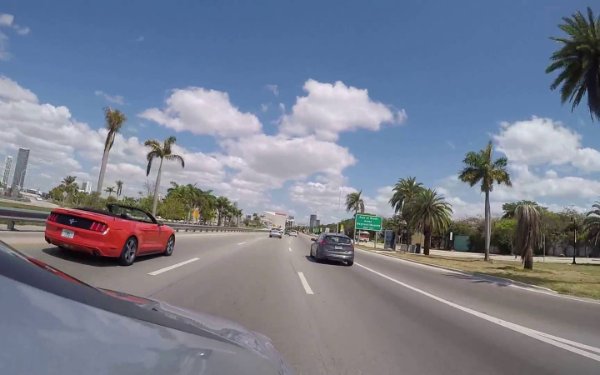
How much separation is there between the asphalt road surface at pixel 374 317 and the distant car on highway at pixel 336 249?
6.44 m

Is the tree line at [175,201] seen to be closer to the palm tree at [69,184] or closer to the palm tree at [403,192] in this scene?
the palm tree at [69,184]

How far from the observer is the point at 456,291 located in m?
13.9

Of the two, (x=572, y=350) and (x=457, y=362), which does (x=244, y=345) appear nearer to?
(x=457, y=362)

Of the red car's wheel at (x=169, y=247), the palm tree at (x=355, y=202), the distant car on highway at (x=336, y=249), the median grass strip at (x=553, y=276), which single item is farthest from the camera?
the palm tree at (x=355, y=202)

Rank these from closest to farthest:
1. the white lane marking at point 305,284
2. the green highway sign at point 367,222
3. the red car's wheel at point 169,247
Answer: the white lane marking at point 305,284
the red car's wheel at point 169,247
the green highway sign at point 367,222

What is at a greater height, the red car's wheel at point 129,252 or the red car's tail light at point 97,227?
the red car's tail light at point 97,227

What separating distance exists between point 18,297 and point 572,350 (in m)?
7.41

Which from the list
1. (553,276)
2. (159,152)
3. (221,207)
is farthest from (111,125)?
(221,207)

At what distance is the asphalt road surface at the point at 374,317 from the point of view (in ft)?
18.0

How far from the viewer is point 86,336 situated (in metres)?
1.69

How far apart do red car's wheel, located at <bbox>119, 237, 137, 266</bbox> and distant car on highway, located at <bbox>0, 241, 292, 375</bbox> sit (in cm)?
940

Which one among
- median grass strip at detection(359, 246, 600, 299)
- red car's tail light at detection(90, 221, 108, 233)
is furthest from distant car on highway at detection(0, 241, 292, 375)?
median grass strip at detection(359, 246, 600, 299)

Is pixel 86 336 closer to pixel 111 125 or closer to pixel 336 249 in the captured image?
pixel 336 249

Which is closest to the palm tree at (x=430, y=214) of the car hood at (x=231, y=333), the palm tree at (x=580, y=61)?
the palm tree at (x=580, y=61)
